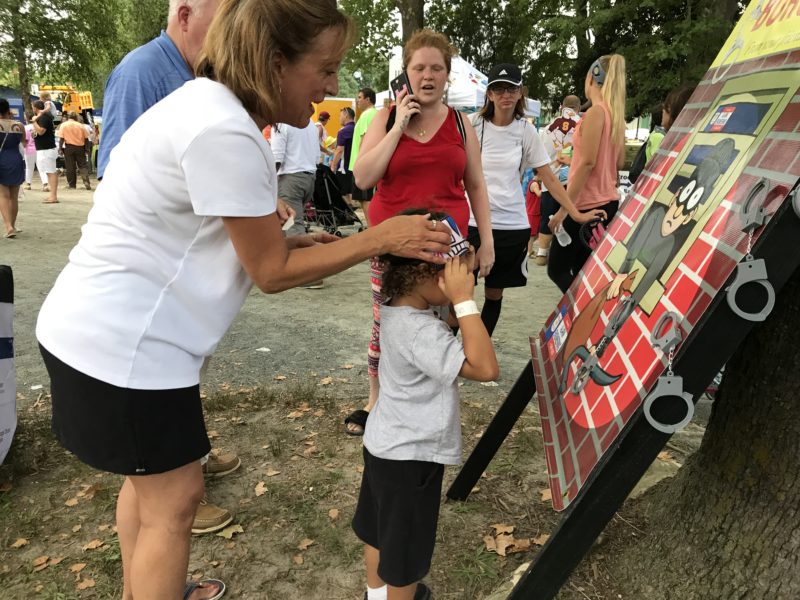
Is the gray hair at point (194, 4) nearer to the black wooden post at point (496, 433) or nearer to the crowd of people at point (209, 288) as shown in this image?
the crowd of people at point (209, 288)

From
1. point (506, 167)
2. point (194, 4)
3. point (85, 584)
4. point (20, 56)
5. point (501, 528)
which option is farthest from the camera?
point (20, 56)

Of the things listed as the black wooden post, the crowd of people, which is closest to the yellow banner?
the crowd of people

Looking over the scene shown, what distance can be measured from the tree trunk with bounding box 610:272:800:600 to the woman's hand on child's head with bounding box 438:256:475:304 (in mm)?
878

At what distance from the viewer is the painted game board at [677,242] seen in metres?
1.24

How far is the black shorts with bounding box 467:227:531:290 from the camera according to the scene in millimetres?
3885

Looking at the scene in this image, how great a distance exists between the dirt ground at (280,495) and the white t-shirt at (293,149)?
6.94 feet

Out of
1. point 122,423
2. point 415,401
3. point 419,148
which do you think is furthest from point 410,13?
point 122,423

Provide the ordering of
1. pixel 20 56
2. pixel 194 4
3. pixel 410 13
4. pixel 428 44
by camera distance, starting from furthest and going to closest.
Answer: pixel 20 56
pixel 410 13
pixel 428 44
pixel 194 4

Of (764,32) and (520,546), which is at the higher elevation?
(764,32)

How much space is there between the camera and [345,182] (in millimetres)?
9586

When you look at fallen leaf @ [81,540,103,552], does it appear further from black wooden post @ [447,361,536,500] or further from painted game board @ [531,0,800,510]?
painted game board @ [531,0,800,510]

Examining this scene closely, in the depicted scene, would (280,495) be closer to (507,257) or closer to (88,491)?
(88,491)

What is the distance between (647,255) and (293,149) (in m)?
5.06

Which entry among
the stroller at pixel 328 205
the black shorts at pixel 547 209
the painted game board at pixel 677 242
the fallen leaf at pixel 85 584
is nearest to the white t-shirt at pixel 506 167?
the painted game board at pixel 677 242
